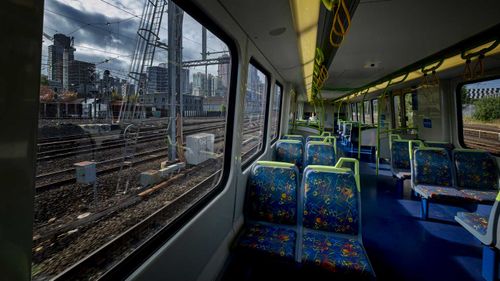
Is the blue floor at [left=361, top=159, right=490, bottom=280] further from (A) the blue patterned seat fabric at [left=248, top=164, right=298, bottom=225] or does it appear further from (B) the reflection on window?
(B) the reflection on window

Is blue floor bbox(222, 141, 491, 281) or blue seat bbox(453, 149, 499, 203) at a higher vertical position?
blue seat bbox(453, 149, 499, 203)

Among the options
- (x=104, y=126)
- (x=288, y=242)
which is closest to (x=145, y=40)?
(x=104, y=126)

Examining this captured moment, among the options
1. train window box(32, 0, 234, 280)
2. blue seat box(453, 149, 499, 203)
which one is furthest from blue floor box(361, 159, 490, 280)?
train window box(32, 0, 234, 280)

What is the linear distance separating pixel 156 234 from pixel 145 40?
1.34 meters

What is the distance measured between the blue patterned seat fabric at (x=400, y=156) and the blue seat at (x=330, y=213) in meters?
3.05

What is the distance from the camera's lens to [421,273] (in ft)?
6.77

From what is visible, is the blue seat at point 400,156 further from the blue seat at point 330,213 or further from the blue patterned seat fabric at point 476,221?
the blue seat at point 330,213

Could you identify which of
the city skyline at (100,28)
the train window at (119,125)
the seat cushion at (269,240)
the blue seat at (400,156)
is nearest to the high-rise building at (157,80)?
the train window at (119,125)

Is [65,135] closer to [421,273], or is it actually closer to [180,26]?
[180,26]

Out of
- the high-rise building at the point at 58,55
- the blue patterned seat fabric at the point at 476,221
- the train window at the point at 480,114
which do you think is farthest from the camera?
the train window at the point at 480,114

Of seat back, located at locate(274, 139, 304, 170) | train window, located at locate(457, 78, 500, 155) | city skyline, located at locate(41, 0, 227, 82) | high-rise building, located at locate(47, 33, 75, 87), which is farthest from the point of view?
seat back, located at locate(274, 139, 304, 170)

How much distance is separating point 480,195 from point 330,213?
239 centimetres

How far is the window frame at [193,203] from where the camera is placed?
1104 mm

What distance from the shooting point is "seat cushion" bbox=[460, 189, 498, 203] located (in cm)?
275
